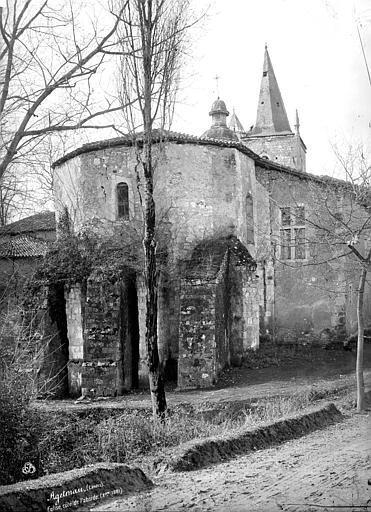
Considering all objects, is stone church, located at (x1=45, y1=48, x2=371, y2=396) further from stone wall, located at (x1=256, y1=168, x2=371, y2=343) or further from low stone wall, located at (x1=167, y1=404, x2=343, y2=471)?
low stone wall, located at (x1=167, y1=404, x2=343, y2=471)

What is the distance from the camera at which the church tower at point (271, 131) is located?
134ft

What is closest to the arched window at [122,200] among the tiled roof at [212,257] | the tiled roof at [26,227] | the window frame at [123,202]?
the window frame at [123,202]

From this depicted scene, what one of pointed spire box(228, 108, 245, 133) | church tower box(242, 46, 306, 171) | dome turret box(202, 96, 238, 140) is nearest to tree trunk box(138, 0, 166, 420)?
dome turret box(202, 96, 238, 140)

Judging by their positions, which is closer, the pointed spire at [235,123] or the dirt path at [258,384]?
the dirt path at [258,384]

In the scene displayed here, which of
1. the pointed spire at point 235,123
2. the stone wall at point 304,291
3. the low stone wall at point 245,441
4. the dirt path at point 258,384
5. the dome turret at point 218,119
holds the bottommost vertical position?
the dirt path at point 258,384

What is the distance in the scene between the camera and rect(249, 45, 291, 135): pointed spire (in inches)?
1603

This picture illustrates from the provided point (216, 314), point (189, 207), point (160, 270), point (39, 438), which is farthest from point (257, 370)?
point (39, 438)

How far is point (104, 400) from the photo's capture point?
1546 centimetres

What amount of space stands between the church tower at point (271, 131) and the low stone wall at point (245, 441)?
32.8 meters

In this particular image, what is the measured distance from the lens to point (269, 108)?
1620 inches

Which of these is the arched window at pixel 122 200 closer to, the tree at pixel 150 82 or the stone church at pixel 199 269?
the stone church at pixel 199 269

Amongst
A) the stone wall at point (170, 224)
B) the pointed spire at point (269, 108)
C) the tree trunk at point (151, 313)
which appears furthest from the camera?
the pointed spire at point (269, 108)

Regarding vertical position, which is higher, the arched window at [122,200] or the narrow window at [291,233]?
the arched window at [122,200]

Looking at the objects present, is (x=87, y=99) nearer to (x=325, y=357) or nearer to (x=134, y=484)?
(x=134, y=484)
